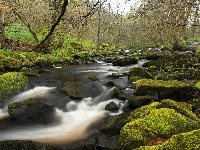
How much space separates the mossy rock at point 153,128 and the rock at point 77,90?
4.52 meters

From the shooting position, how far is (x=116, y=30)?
168ft

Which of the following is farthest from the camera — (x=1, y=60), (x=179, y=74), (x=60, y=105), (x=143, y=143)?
(x=1, y=60)

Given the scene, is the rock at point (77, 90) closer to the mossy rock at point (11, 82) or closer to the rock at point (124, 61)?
the mossy rock at point (11, 82)

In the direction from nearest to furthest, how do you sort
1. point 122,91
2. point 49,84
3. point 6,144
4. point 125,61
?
point 6,144
point 122,91
point 49,84
point 125,61

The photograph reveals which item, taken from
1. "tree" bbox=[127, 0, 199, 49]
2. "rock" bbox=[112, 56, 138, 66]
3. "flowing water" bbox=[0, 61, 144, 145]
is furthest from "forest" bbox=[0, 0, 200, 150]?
"rock" bbox=[112, 56, 138, 66]

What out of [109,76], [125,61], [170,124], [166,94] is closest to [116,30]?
[125,61]

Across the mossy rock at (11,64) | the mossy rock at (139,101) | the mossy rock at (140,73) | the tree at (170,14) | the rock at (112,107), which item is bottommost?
the rock at (112,107)

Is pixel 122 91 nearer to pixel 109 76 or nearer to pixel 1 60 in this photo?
pixel 109 76

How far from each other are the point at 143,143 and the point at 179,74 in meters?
8.17

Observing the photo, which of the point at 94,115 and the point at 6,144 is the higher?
the point at 6,144

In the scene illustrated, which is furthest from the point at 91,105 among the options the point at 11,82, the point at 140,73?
the point at 140,73

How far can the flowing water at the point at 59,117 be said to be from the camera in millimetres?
6812

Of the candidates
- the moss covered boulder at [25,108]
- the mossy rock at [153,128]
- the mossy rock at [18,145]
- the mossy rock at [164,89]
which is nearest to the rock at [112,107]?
the mossy rock at [164,89]

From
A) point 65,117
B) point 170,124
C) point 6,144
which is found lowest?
point 65,117
